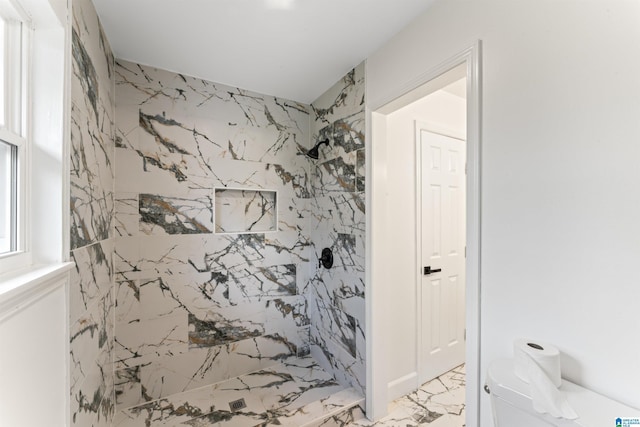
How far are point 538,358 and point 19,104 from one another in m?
1.96

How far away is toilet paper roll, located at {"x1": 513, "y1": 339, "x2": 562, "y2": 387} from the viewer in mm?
784

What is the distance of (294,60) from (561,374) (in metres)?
2.18

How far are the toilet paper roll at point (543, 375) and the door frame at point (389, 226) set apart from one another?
0.23m

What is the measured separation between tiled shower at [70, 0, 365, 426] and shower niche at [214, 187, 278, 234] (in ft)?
0.04

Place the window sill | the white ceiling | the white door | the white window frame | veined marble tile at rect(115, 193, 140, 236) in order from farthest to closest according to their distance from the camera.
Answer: the white door < veined marble tile at rect(115, 193, 140, 236) < the white ceiling < the white window frame < the window sill

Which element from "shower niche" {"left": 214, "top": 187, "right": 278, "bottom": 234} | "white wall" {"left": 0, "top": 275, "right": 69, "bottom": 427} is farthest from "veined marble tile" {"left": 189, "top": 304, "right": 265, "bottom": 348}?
"white wall" {"left": 0, "top": 275, "right": 69, "bottom": 427}

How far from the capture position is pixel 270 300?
2.27 metres

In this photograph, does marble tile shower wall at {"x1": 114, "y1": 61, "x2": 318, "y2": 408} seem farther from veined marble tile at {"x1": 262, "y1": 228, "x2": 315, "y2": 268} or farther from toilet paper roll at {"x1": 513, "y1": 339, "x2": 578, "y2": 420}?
toilet paper roll at {"x1": 513, "y1": 339, "x2": 578, "y2": 420}

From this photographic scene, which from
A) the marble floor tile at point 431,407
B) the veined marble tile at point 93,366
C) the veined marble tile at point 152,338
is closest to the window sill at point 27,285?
the veined marble tile at point 93,366

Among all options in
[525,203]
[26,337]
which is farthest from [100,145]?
[525,203]

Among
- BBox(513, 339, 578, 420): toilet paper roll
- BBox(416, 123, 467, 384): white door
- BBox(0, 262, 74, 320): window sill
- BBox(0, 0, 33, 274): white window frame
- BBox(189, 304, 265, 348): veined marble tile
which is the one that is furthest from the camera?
BBox(416, 123, 467, 384): white door

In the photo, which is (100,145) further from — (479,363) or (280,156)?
(479,363)

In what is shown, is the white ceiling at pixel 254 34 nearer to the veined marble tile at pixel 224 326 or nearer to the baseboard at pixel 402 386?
the veined marble tile at pixel 224 326

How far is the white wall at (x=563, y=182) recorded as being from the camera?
739mm
